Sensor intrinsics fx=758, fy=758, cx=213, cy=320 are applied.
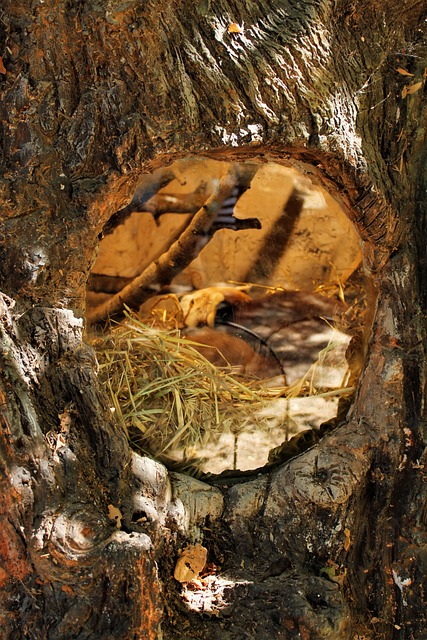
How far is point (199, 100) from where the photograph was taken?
1.95m

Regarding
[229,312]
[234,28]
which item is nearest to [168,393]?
[229,312]

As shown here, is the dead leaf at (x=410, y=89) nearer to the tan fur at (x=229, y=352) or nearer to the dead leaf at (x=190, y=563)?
the tan fur at (x=229, y=352)

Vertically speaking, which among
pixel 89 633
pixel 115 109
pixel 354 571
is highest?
pixel 115 109

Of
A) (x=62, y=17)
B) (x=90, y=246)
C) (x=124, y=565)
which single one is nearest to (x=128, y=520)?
(x=124, y=565)

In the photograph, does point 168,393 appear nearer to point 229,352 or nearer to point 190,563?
point 229,352

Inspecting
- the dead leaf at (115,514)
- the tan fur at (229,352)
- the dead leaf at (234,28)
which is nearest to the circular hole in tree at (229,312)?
the tan fur at (229,352)

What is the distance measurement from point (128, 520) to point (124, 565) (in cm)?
22

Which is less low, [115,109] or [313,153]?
[115,109]

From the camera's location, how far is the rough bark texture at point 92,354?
5.81 ft

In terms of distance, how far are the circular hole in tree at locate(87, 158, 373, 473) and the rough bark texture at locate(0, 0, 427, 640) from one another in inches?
10.0

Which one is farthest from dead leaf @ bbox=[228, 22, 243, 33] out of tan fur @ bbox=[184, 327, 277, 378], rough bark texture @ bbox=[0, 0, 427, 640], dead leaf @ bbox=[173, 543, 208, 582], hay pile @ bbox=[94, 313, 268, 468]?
dead leaf @ bbox=[173, 543, 208, 582]

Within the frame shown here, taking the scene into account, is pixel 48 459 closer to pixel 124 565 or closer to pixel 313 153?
pixel 124 565

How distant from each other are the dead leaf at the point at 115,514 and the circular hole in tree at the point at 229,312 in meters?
0.40

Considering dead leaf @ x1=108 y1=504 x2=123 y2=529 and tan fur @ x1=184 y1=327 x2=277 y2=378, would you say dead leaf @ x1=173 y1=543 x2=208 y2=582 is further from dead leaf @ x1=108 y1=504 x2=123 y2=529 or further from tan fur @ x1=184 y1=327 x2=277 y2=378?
tan fur @ x1=184 y1=327 x2=277 y2=378
